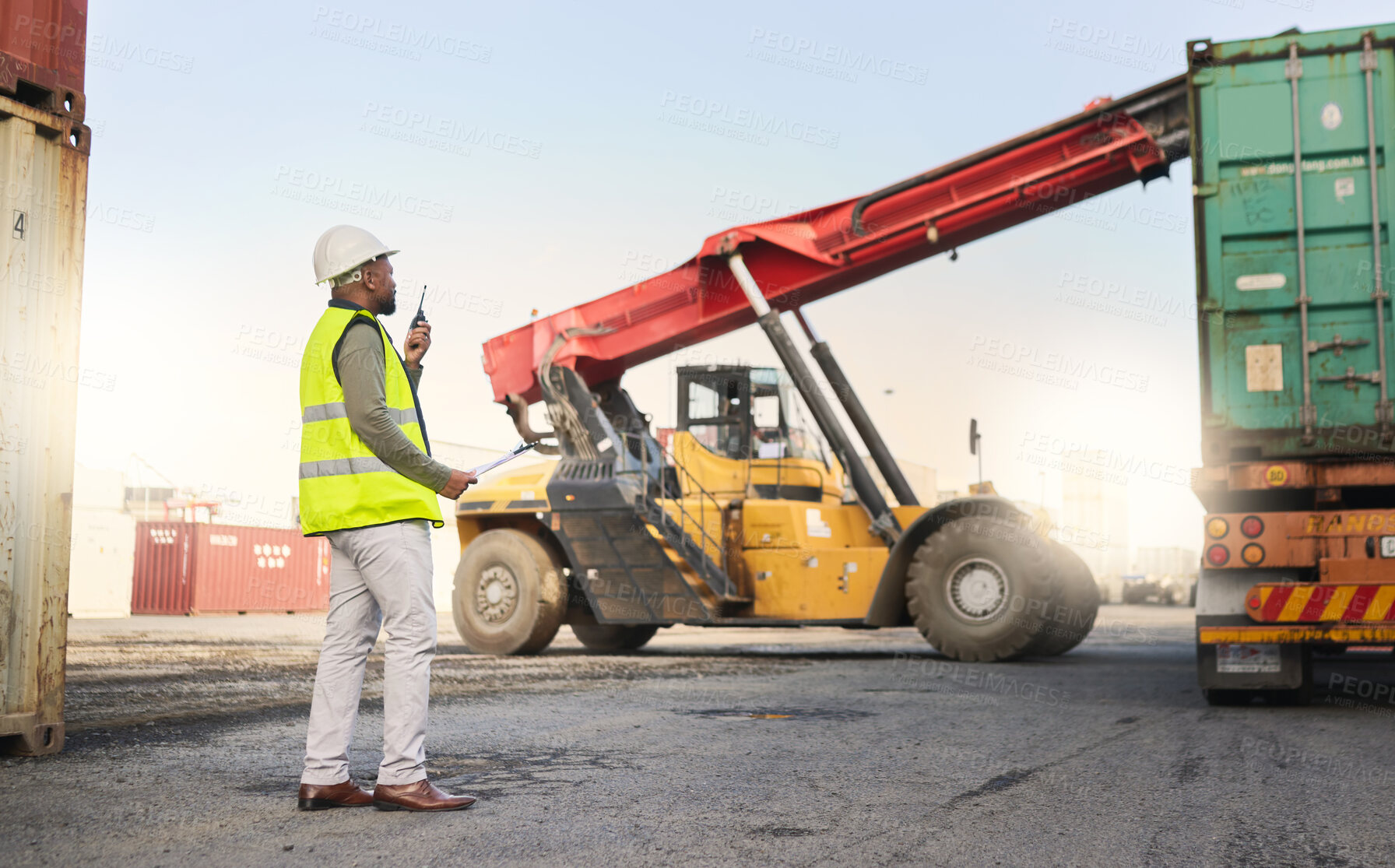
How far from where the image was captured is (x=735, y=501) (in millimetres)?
12172

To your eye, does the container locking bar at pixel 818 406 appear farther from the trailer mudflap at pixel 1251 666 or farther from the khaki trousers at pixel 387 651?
the khaki trousers at pixel 387 651

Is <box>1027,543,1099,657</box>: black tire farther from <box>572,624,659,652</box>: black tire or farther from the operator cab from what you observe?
<box>572,624,659,652</box>: black tire

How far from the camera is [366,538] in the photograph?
13.1 feet

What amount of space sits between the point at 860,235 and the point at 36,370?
25.5 feet

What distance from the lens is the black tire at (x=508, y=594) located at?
40.0 ft

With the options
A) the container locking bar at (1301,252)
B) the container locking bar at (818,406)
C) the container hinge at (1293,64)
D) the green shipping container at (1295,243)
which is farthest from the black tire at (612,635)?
the container hinge at (1293,64)

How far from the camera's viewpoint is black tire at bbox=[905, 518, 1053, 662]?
1063 centimetres

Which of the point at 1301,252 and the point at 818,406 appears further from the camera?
the point at 818,406

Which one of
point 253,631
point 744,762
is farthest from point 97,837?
point 253,631

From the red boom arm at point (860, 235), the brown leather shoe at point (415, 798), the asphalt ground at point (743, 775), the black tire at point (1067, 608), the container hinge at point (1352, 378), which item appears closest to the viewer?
the asphalt ground at point (743, 775)

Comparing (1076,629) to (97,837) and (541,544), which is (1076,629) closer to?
(541,544)

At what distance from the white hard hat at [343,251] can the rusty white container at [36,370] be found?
1.69m

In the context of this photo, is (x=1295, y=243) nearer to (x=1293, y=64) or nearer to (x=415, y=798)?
(x=1293, y=64)

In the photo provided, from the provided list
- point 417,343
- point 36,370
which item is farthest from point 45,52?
point 417,343
